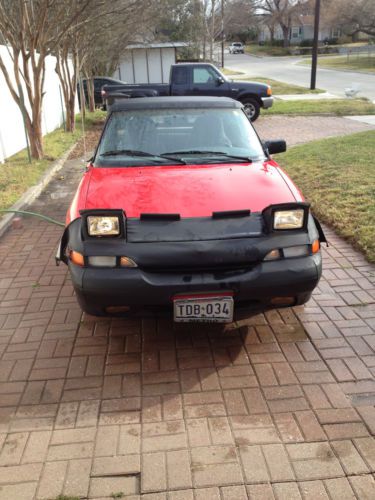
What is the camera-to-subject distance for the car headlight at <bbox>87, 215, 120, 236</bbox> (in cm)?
302

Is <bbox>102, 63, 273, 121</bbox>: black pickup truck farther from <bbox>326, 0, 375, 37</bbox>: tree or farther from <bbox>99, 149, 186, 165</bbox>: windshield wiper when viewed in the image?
<bbox>326, 0, 375, 37</bbox>: tree

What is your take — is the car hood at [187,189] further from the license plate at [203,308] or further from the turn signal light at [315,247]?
the license plate at [203,308]

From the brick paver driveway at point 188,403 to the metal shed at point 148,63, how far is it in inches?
1211

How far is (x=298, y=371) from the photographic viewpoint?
10.5 feet

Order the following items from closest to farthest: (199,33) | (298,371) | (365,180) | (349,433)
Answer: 1. (349,433)
2. (298,371)
3. (365,180)
4. (199,33)

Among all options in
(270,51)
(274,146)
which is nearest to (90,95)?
(274,146)

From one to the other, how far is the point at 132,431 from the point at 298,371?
121cm

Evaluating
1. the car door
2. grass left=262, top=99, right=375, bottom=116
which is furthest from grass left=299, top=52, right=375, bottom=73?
the car door

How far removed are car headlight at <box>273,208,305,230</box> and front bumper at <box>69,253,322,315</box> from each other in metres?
0.24

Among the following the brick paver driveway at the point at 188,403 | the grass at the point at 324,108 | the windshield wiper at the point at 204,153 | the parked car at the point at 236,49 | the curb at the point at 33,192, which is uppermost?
the parked car at the point at 236,49

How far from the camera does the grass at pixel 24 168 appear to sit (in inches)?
296

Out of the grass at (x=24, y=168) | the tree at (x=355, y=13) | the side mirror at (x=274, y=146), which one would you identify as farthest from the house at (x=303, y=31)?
the side mirror at (x=274, y=146)

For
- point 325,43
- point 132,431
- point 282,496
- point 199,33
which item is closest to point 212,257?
point 132,431

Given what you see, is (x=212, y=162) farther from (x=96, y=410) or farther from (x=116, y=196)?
(x=96, y=410)
